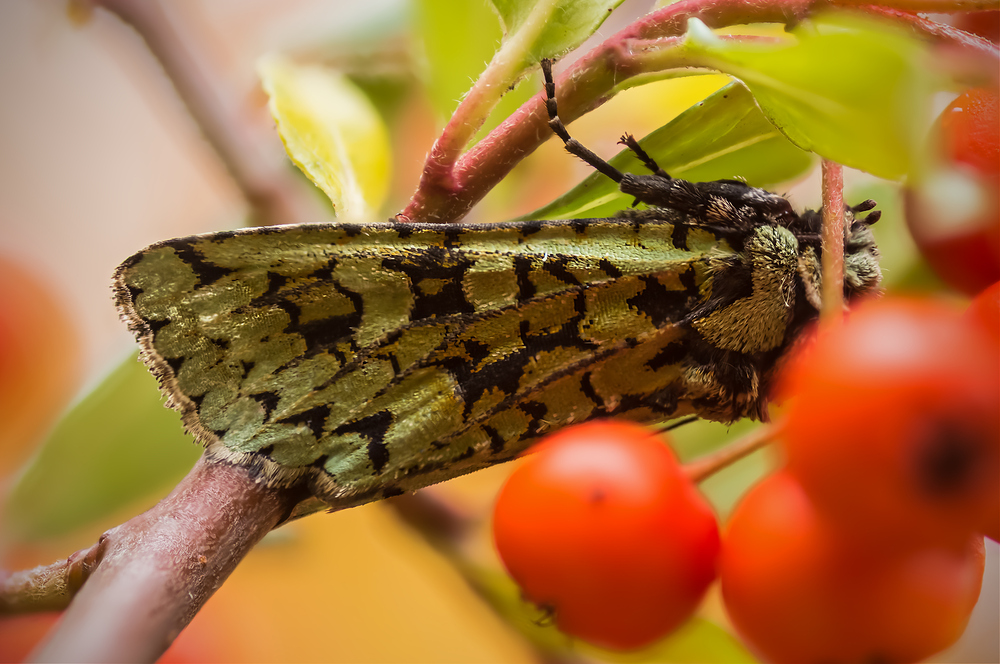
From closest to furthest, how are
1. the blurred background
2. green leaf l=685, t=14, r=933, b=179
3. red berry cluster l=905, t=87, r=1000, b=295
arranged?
green leaf l=685, t=14, r=933, b=179 → red berry cluster l=905, t=87, r=1000, b=295 → the blurred background

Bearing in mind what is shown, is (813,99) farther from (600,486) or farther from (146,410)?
(146,410)

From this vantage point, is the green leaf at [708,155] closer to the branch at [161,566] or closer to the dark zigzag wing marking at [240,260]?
the dark zigzag wing marking at [240,260]

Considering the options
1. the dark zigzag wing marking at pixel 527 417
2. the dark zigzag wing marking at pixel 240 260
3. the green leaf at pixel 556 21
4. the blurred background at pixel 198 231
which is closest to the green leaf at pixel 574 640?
the blurred background at pixel 198 231

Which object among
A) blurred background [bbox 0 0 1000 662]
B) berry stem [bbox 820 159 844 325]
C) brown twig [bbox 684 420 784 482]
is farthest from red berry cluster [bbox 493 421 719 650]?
blurred background [bbox 0 0 1000 662]

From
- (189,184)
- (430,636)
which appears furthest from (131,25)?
(430,636)

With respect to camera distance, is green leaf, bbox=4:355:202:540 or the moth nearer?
the moth

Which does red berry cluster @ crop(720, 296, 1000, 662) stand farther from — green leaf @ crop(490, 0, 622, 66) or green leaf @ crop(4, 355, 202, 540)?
green leaf @ crop(4, 355, 202, 540)

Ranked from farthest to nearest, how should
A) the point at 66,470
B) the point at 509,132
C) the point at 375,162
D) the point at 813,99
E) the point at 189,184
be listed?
the point at 189,184, the point at 66,470, the point at 375,162, the point at 509,132, the point at 813,99
